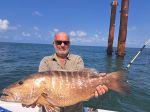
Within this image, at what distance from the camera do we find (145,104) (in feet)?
Answer: 33.4

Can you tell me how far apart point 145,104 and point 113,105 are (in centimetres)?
125

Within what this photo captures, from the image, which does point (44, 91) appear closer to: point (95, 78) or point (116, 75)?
point (95, 78)

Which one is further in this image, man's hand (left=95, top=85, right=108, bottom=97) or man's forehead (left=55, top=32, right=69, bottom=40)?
man's forehead (left=55, top=32, right=69, bottom=40)

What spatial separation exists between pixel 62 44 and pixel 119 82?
4.24ft

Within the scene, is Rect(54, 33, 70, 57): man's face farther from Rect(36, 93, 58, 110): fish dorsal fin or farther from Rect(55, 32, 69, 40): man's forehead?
Rect(36, 93, 58, 110): fish dorsal fin

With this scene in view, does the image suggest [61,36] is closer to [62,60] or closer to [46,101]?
[62,60]

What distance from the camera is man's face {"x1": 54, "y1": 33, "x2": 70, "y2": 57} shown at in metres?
4.93

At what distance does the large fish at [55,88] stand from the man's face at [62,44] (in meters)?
0.79

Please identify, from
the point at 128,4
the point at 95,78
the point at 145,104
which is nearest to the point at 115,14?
the point at 128,4

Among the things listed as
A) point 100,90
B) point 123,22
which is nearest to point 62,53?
point 100,90

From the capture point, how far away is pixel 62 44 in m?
→ 4.93

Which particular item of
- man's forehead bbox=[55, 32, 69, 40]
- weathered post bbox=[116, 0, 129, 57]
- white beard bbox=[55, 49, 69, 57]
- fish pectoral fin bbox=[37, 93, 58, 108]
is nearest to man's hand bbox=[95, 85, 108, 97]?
fish pectoral fin bbox=[37, 93, 58, 108]

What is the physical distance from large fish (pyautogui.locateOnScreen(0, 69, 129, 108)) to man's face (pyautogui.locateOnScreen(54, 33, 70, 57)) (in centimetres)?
79

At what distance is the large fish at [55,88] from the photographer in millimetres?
4023
